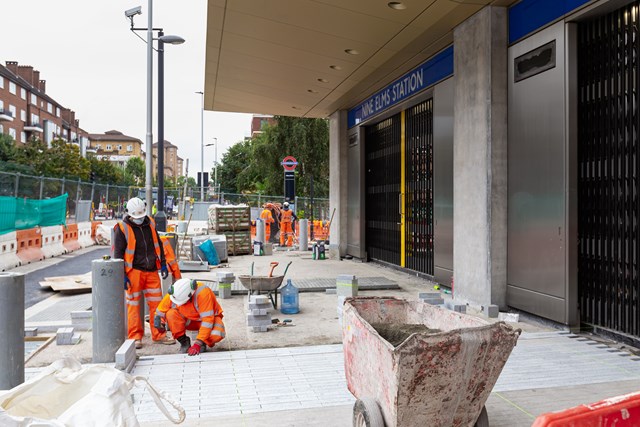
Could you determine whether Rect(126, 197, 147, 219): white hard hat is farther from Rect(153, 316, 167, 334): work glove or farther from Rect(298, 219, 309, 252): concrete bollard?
Rect(298, 219, 309, 252): concrete bollard

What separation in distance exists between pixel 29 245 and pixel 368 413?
16120 millimetres

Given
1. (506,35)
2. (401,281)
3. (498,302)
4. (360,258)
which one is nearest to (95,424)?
(498,302)

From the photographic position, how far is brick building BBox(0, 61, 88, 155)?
200ft

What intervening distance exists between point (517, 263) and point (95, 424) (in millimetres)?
7108

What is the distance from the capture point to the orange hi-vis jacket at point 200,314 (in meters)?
6.54

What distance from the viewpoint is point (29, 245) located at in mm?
16891

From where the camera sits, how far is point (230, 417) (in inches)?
181

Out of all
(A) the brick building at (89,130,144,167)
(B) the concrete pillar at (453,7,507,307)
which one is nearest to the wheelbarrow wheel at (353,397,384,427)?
(B) the concrete pillar at (453,7,507,307)

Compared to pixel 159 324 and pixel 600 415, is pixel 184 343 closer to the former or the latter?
pixel 159 324

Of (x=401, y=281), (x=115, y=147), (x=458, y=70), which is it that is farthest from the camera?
(x=115, y=147)

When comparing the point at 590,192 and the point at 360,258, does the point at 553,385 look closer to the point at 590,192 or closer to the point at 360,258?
the point at 590,192

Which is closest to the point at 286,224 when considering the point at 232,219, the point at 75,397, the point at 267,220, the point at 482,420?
the point at 267,220

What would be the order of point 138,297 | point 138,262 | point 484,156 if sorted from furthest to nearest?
point 484,156, point 138,262, point 138,297

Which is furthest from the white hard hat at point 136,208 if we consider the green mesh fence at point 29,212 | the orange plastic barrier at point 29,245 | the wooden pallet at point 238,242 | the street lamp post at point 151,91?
the wooden pallet at point 238,242
